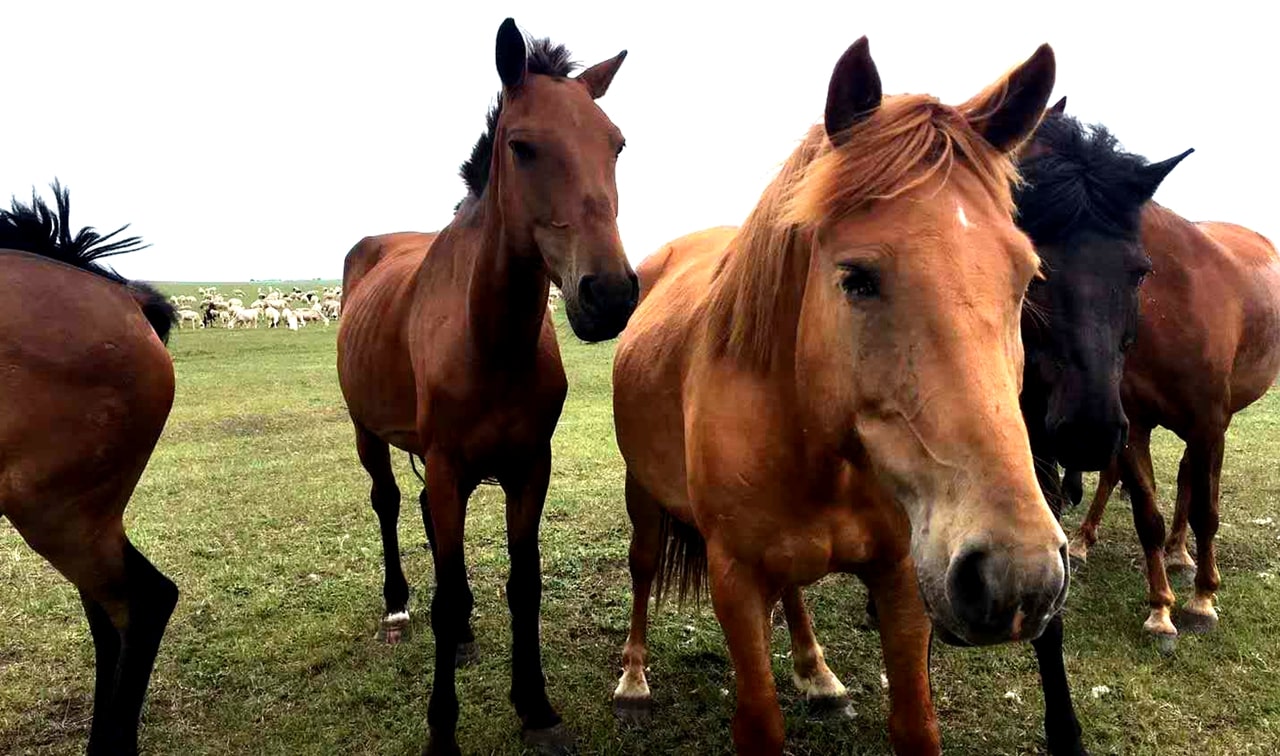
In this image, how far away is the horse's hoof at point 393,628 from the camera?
433 centimetres

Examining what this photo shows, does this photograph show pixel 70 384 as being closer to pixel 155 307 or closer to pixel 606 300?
pixel 155 307

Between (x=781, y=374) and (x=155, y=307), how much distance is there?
2937mm

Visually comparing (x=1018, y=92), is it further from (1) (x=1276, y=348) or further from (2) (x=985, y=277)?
(1) (x=1276, y=348)

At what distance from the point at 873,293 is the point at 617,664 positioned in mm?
3115

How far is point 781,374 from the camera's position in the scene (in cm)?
202

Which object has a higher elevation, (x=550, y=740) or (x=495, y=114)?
(x=495, y=114)

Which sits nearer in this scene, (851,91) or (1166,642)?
(851,91)

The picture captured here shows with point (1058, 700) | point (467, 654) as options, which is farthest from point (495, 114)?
point (1058, 700)

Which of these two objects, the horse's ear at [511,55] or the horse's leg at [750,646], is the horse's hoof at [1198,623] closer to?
the horse's leg at [750,646]

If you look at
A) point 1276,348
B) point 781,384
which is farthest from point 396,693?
point 1276,348

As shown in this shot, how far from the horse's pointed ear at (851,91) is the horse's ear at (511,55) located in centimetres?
162

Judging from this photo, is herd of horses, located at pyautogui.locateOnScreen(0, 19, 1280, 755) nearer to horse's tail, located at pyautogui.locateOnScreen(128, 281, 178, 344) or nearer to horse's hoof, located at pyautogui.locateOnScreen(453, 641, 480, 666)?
horse's tail, located at pyautogui.locateOnScreen(128, 281, 178, 344)

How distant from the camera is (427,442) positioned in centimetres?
339

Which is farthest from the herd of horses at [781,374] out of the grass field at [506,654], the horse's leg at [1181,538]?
the horse's leg at [1181,538]
